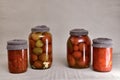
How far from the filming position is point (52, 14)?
4.38 ft

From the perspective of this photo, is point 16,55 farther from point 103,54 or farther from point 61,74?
point 103,54

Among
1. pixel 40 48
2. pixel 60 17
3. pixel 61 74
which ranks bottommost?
pixel 61 74

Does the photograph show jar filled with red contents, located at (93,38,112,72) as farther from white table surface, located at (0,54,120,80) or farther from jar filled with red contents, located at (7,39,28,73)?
jar filled with red contents, located at (7,39,28,73)

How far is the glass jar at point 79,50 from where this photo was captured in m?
1.06

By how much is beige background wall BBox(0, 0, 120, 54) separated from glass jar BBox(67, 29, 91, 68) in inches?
11.0

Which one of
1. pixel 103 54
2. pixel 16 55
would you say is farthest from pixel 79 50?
pixel 16 55

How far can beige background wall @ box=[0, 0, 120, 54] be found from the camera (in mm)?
1325

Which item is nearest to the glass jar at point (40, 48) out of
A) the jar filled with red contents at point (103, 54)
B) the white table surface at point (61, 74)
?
the white table surface at point (61, 74)

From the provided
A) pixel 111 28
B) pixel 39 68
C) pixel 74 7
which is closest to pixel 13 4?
pixel 74 7

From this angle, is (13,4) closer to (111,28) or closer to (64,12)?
(64,12)

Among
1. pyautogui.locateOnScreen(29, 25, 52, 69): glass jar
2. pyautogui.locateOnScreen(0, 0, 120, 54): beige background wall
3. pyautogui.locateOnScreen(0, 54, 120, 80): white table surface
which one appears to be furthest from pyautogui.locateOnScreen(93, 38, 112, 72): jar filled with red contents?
pyautogui.locateOnScreen(0, 0, 120, 54): beige background wall

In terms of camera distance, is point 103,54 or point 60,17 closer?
point 103,54

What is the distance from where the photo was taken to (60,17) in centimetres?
134

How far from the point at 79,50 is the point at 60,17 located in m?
0.34
